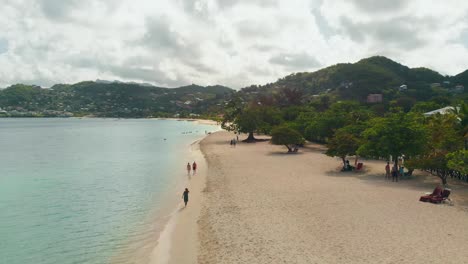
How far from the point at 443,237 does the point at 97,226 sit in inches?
691

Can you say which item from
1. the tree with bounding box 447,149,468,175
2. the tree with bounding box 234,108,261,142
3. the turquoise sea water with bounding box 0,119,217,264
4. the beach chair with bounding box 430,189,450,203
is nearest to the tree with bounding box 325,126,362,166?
the tree with bounding box 447,149,468,175

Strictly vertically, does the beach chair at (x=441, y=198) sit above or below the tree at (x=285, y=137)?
below

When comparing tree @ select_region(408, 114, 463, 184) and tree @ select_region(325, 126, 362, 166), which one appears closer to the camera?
tree @ select_region(408, 114, 463, 184)

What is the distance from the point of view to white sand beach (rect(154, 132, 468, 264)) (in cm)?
1402

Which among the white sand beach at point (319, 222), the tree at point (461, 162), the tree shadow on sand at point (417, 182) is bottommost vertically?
the white sand beach at point (319, 222)

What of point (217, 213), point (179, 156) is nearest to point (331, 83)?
point (179, 156)

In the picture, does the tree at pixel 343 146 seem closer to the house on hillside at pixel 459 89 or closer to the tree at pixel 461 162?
the tree at pixel 461 162

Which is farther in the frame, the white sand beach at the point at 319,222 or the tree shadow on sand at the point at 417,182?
the tree shadow on sand at the point at 417,182

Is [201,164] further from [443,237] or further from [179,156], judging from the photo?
[443,237]

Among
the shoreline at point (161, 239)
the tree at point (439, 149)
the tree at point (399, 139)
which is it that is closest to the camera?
the shoreline at point (161, 239)

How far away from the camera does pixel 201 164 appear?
141 ft

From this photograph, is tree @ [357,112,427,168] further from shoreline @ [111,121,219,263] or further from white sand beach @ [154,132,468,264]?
shoreline @ [111,121,219,263]

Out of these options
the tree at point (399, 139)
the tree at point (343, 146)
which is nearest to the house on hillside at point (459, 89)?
the tree at point (343, 146)

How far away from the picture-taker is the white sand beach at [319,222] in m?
Result: 14.0
